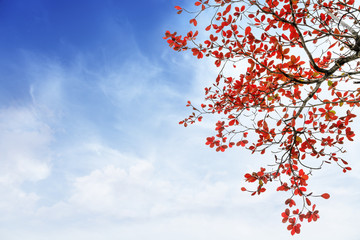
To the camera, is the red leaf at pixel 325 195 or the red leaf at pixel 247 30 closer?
the red leaf at pixel 325 195

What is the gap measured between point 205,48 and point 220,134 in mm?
1494

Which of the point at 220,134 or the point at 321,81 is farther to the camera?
the point at 220,134

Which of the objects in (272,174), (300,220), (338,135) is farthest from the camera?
(338,135)

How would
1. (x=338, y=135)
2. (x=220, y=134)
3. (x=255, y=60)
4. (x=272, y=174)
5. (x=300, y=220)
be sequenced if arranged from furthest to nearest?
(x=220, y=134) < (x=338, y=135) < (x=272, y=174) < (x=300, y=220) < (x=255, y=60)

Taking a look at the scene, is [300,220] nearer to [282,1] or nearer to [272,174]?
[272,174]

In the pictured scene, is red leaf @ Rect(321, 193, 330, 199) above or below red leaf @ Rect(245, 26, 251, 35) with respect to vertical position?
below

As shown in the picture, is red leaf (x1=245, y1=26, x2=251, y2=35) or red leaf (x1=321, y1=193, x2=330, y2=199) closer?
red leaf (x1=321, y1=193, x2=330, y2=199)

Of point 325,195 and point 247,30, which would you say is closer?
point 325,195

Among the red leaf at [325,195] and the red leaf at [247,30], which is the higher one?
the red leaf at [247,30]

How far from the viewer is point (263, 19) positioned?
365 cm

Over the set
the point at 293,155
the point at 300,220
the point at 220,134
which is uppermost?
the point at 220,134

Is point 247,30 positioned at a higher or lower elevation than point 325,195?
higher

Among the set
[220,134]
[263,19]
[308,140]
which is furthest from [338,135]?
[263,19]

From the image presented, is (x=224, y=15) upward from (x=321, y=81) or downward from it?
upward
